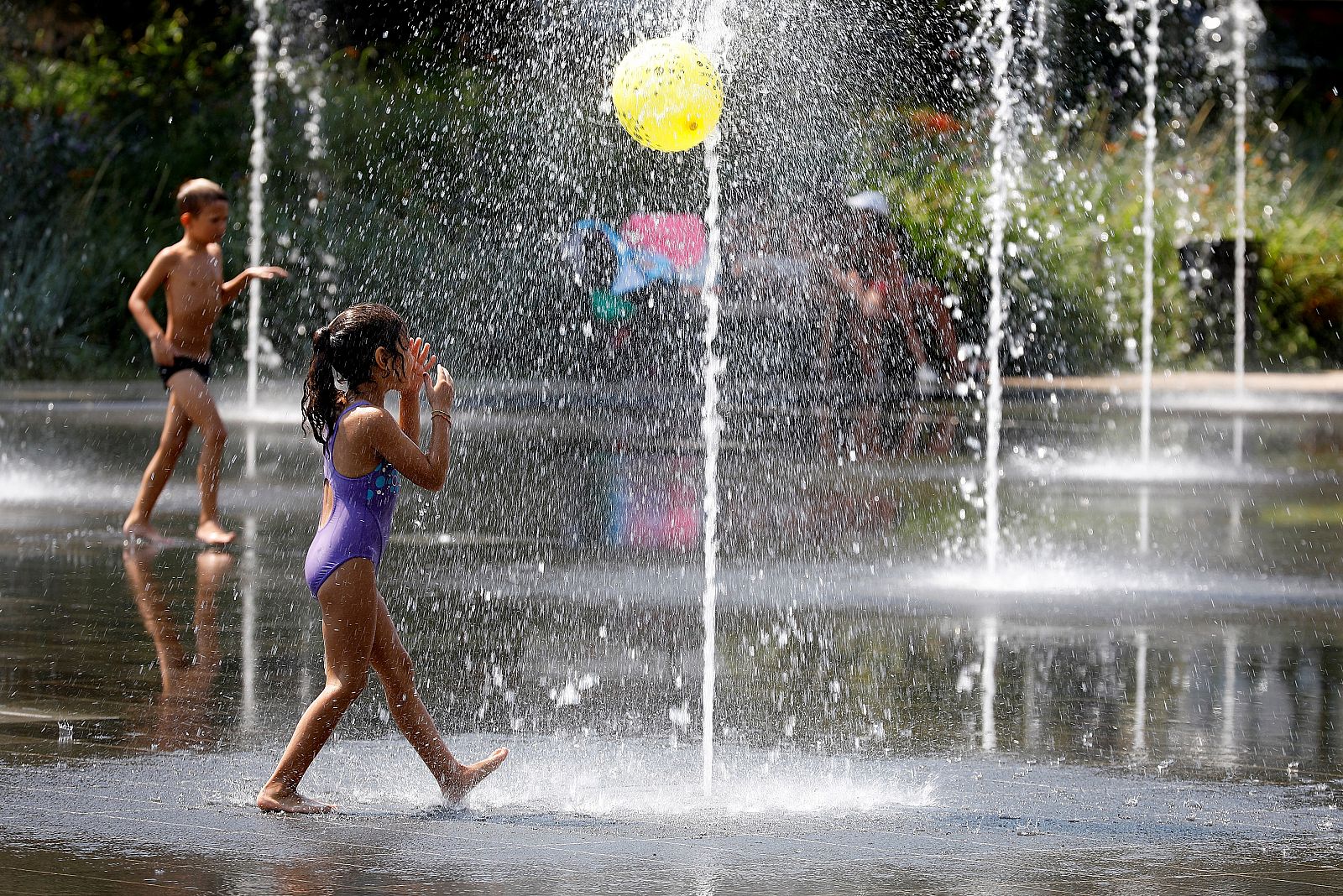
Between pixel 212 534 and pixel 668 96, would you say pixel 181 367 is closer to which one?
pixel 212 534

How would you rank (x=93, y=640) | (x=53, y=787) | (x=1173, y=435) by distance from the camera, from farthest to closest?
(x=1173, y=435)
(x=93, y=640)
(x=53, y=787)

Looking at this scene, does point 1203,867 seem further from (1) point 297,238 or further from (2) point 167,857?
(1) point 297,238

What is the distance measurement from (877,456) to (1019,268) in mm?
7027

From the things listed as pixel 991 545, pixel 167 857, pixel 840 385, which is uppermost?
pixel 840 385

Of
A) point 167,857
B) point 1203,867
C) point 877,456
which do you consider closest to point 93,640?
point 167,857

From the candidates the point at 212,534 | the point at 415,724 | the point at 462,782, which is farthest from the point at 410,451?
the point at 212,534

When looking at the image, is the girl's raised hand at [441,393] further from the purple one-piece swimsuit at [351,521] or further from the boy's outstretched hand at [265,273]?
the boy's outstretched hand at [265,273]

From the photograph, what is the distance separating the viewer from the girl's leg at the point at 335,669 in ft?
16.5

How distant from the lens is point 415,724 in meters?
5.19

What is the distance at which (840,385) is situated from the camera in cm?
1847

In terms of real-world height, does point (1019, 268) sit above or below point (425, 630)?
above

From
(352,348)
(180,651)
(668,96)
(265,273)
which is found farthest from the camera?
(668,96)

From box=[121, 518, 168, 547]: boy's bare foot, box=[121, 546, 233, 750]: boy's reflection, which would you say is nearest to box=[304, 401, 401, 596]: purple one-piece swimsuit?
box=[121, 546, 233, 750]: boy's reflection

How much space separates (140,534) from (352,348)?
4792mm
